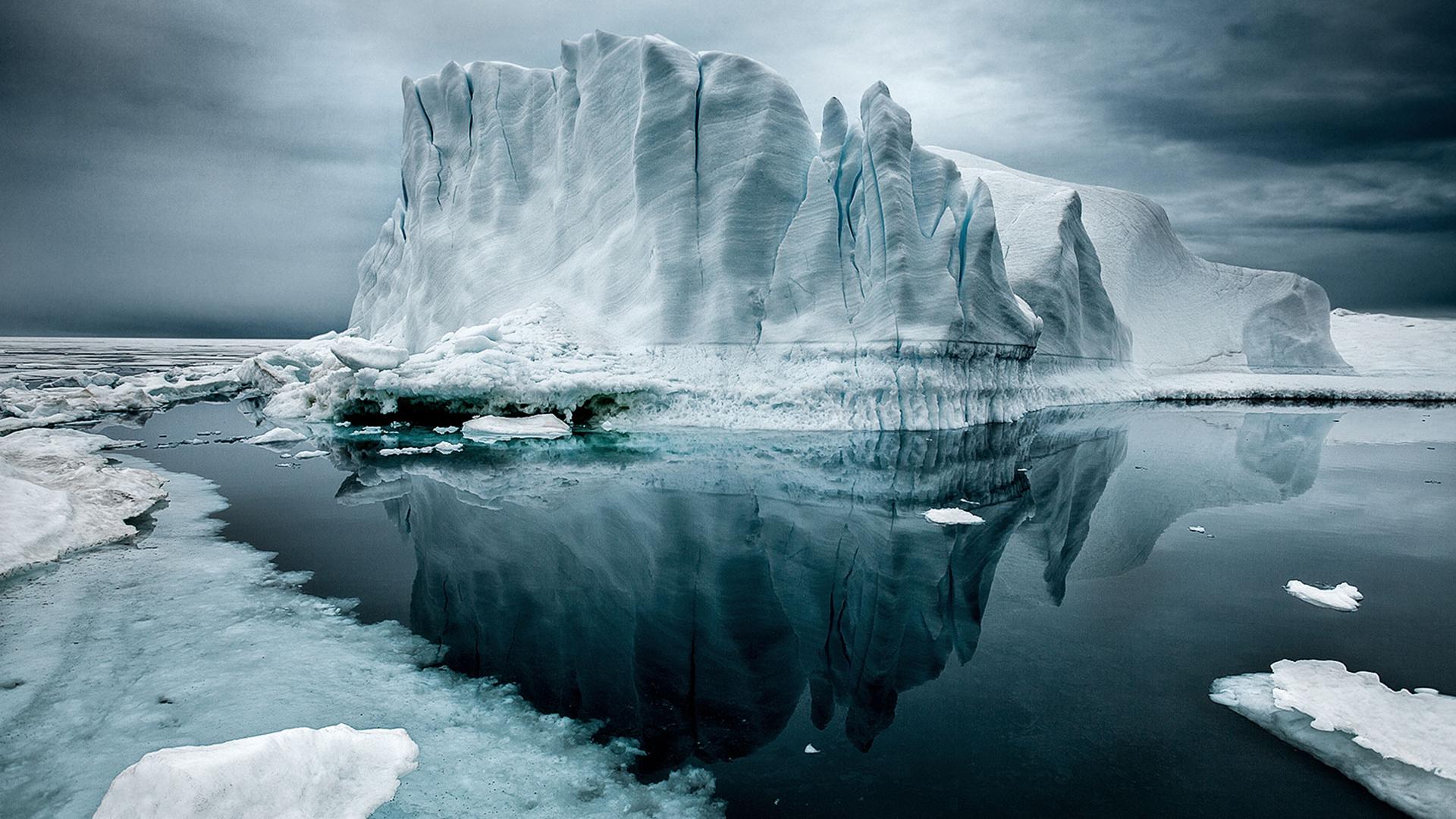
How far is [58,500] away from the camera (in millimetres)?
4445

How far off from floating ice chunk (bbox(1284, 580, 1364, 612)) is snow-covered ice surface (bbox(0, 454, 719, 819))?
3.04m

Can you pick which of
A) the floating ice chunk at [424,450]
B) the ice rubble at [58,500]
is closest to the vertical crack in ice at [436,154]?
the floating ice chunk at [424,450]

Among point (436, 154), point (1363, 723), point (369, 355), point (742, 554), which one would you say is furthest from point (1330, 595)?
point (436, 154)

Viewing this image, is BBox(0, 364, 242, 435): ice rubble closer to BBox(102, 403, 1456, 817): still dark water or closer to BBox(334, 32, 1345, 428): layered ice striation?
BBox(334, 32, 1345, 428): layered ice striation

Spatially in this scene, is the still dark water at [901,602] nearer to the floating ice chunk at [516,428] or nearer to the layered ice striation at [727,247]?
the floating ice chunk at [516,428]

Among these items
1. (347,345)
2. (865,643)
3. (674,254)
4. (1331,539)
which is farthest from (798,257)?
(865,643)

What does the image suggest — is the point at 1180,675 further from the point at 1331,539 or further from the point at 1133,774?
the point at 1331,539

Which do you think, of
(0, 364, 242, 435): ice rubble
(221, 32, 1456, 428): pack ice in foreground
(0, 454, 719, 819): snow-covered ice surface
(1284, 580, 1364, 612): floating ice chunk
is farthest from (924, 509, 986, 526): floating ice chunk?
(0, 364, 242, 435): ice rubble

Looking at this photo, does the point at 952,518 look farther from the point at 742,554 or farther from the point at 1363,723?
the point at 1363,723

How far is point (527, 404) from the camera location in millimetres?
9820

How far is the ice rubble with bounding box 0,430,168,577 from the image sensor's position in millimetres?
3938

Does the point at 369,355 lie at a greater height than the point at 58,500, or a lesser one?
greater

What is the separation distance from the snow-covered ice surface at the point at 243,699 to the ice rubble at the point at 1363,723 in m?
1.73

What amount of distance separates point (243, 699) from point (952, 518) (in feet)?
13.1
